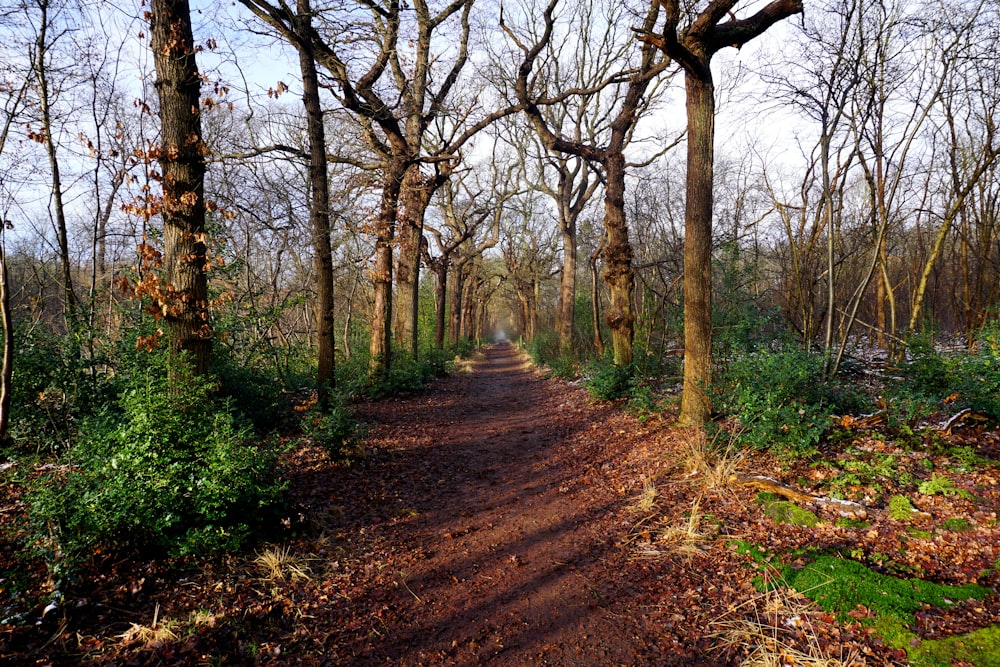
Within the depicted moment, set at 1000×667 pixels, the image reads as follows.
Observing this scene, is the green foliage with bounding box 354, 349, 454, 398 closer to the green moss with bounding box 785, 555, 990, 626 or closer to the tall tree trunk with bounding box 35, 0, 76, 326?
the tall tree trunk with bounding box 35, 0, 76, 326

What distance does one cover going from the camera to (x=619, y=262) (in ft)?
33.7

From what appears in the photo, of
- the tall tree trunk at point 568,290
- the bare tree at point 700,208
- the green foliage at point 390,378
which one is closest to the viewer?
the bare tree at point 700,208

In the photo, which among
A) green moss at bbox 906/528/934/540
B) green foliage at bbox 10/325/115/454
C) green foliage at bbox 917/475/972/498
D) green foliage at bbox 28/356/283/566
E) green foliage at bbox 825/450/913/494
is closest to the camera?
green foliage at bbox 28/356/283/566

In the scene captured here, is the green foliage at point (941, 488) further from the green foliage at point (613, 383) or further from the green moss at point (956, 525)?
the green foliage at point (613, 383)

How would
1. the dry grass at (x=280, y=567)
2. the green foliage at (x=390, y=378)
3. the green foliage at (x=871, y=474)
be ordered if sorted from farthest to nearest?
the green foliage at (x=390, y=378) < the green foliage at (x=871, y=474) < the dry grass at (x=280, y=567)

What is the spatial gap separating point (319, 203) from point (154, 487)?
556 cm

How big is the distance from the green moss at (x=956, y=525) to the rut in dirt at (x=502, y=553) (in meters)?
2.36

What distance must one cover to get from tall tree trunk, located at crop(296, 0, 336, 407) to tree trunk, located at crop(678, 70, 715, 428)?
5542 mm

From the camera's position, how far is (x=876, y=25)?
7293 mm

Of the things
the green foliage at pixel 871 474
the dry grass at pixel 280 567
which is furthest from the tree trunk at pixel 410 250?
the green foliage at pixel 871 474

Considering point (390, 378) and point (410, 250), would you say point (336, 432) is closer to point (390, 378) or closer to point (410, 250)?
point (390, 378)

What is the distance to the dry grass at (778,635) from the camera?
106 inches

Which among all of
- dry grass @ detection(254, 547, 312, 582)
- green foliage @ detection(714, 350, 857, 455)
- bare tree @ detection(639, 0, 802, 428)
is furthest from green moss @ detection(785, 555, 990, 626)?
dry grass @ detection(254, 547, 312, 582)

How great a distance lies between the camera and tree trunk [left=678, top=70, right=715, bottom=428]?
6.43m
